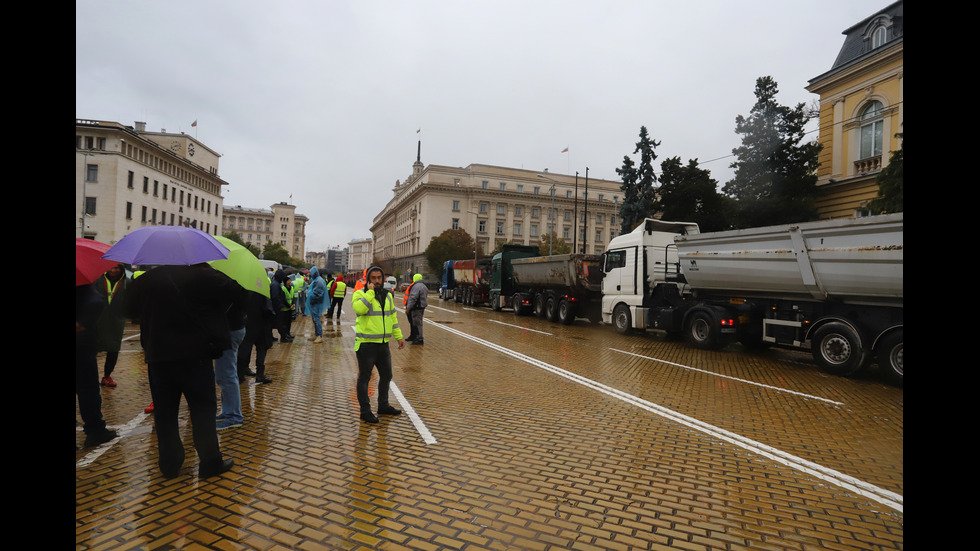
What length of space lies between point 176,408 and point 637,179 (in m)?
39.9

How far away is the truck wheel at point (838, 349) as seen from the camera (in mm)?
8883

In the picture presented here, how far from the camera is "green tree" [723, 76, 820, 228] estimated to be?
82.6 feet

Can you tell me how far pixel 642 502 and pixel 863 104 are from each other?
28279 millimetres

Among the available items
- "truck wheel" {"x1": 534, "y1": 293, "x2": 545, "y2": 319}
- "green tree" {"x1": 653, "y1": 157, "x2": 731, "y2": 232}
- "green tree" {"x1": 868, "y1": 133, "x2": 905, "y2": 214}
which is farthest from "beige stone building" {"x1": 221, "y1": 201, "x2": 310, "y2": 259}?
"green tree" {"x1": 868, "y1": 133, "x2": 905, "y2": 214}

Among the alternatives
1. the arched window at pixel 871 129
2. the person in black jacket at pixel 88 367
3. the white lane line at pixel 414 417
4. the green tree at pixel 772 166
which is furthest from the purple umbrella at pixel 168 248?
the arched window at pixel 871 129

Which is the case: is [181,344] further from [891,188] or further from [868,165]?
[868,165]

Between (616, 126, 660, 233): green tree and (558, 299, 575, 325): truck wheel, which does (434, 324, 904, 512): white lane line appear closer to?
(558, 299, 575, 325): truck wheel

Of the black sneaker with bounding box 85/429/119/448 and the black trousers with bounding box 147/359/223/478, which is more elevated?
the black trousers with bounding box 147/359/223/478

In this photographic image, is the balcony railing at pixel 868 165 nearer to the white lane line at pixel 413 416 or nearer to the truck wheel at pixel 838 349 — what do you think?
the truck wheel at pixel 838 349

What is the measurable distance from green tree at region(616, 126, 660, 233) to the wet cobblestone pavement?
3266 centimetres

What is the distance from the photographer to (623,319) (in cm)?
1577
